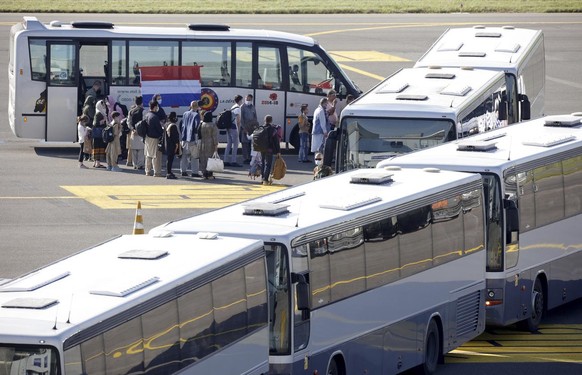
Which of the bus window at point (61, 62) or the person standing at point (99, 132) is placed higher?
the bus window at point (61, 62)

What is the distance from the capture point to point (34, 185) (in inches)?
1224

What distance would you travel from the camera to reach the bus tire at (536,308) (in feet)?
68.4

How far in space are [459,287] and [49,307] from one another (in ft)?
27.8

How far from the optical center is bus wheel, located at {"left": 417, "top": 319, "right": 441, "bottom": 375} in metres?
18.3

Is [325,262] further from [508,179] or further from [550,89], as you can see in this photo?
[550,89]

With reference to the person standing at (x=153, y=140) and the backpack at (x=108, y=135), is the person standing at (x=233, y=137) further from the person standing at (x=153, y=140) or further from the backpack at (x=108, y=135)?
the backpack at (x=108, y=135)

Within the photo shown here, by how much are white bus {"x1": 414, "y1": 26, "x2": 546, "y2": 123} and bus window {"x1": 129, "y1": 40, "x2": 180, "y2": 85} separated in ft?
22.9

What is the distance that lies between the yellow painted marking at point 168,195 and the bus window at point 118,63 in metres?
4.97

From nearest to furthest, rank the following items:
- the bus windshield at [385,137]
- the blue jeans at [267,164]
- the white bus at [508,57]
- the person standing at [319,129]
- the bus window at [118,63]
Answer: the bus windshield at [385,137] < the white bus at [508,57] < the blue jeans at [267,164] < the person standing at [319,129] < the bus window at [118,63]

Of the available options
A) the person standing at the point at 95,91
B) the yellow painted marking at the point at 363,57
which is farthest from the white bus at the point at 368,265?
the yellow painted marking at the point at 363,57

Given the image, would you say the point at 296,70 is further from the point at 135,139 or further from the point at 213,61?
the point at 135,139

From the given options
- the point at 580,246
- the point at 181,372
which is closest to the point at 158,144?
the point at 580,246

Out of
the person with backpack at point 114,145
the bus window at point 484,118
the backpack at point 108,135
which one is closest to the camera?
the bus window at point 484,118

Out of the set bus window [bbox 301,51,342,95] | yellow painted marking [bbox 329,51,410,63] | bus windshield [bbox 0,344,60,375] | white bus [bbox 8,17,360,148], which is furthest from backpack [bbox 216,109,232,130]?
bus windshield [bbox 0,344,60,375]
